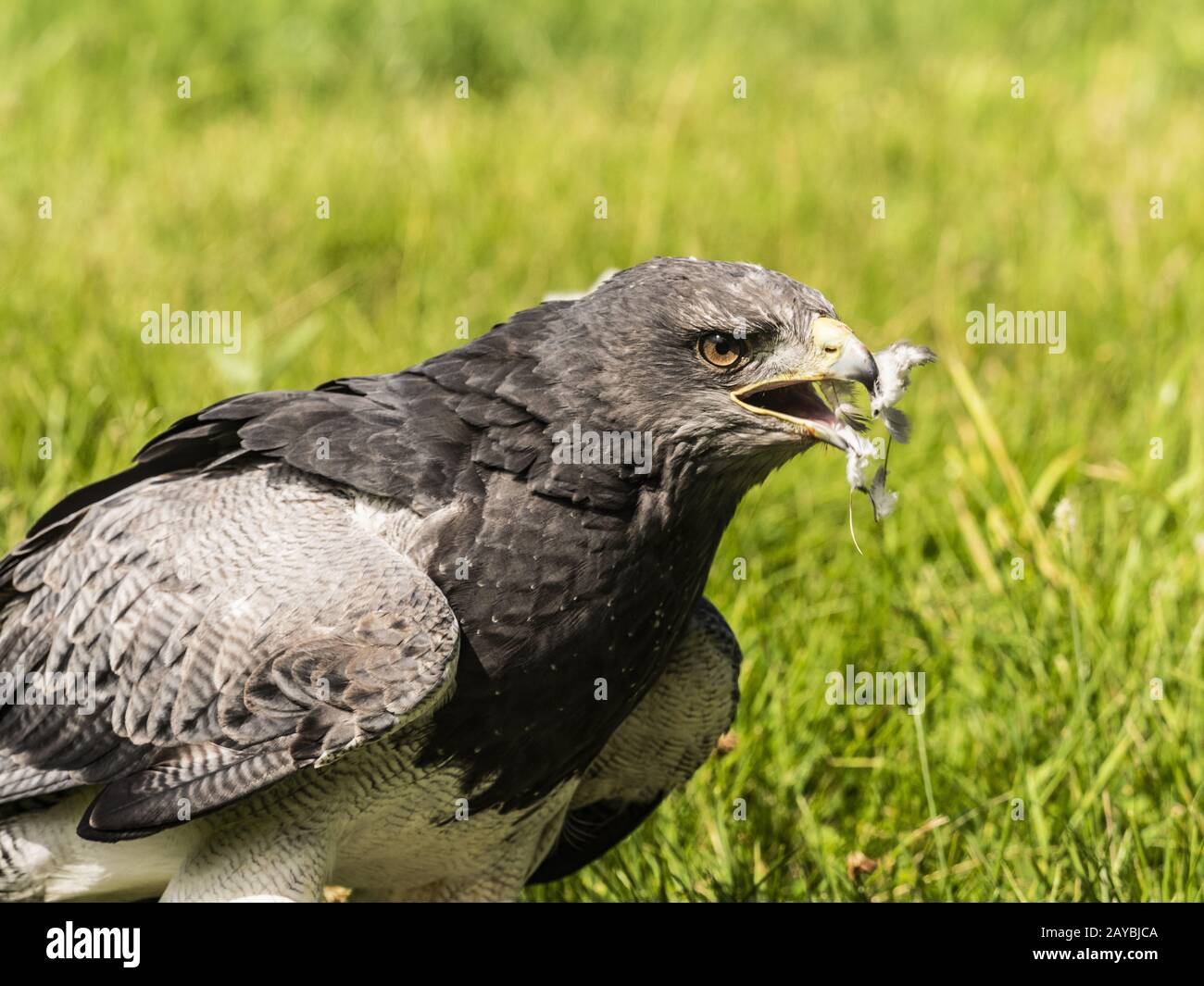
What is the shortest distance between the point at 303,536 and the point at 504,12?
770 cm

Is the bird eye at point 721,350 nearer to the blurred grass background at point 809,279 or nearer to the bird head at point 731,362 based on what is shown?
the bird head at point 731,362

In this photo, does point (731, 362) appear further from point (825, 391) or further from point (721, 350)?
point (825, 391)

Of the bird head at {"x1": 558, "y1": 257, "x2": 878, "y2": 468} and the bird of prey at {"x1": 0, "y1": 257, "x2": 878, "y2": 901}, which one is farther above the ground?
the bird head at {"x1": 558, "y1": 257, "x2": 878, "y2": 468}

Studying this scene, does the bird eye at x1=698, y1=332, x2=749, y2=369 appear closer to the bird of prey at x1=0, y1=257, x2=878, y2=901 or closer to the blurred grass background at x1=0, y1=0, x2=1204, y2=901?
the bird of prey at x1=0, y1=257, x2=878, y2=901

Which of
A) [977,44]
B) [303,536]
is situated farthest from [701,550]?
[977,44]

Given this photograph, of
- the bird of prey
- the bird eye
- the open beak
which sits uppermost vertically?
the bird eye

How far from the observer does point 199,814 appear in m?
3.47

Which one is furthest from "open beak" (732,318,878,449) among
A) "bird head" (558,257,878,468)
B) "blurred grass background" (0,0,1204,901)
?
"blurred grass background" (0,0,1204,901)

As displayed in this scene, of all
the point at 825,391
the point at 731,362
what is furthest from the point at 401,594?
the point at 825,391

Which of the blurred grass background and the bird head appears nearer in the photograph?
the bird head

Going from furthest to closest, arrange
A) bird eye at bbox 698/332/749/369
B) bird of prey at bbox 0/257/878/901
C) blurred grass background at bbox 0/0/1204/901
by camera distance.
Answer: blurred grass background at bbox 0/0/1204/901, bird eye at bbox 698/332/749/369, bird of prey at bbox 0/257/878/901

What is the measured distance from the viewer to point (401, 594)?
344cm

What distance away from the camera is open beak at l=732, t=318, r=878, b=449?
11.5 ft

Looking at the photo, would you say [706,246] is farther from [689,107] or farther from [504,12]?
[504,12]
